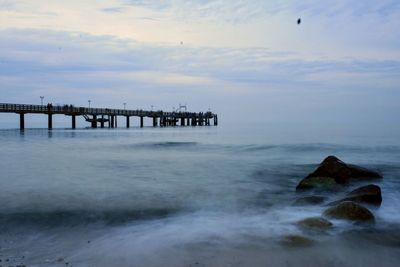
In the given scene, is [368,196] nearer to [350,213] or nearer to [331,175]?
[350,213]

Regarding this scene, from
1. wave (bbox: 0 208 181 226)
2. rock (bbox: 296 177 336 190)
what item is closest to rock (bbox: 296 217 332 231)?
wave (bbox: 0 208 181 226)

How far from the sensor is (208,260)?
737 centimetres

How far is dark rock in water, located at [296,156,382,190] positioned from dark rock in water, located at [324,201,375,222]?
5147mm

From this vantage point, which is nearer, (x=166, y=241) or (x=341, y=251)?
(x=341, y=251)

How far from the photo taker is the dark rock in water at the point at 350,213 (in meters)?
10.1

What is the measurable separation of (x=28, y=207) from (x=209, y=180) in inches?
353

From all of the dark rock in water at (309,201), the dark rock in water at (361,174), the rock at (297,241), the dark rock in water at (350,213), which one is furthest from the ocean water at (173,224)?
the dark rock in water at (361,174)

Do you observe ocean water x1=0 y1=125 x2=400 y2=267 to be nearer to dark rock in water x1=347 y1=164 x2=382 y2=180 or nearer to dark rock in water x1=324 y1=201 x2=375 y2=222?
dark rock in water x1=324 y1=201 x2=375 y2=222

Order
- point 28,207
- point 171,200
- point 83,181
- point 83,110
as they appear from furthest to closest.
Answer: point 83,110 < point 83,181 < point 171,200 < point 28,207

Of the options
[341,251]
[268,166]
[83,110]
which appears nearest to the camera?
[341,251]

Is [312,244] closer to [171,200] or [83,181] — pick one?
[171,200]

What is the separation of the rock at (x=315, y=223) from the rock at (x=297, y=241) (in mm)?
784

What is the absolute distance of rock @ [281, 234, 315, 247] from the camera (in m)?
8.27

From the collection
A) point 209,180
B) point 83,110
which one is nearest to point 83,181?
point 209,180
